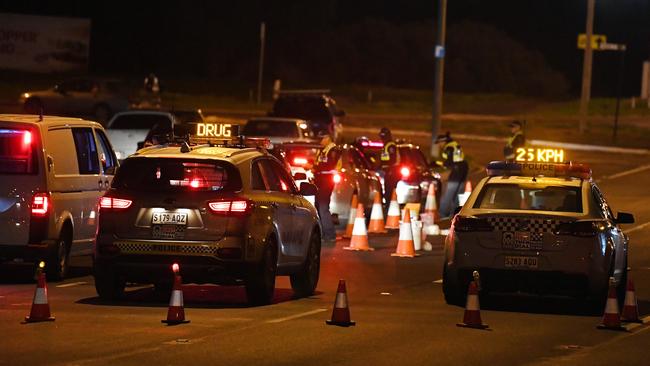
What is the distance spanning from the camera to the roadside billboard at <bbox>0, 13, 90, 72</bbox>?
235 feet

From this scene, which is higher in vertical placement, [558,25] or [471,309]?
[558,25]

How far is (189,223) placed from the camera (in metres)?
14.9

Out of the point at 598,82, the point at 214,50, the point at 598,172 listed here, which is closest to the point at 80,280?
the point at 598,172

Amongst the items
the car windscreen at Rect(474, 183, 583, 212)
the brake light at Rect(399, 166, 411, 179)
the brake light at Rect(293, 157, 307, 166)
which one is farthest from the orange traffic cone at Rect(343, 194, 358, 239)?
the car windscreen at Rect(474, 183, 583, 212)

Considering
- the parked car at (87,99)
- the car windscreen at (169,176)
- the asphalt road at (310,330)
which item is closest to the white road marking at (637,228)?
the asphalt road at (310,330)

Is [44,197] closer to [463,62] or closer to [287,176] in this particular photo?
[287,176]

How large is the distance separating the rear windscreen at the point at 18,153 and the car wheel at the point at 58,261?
89cm

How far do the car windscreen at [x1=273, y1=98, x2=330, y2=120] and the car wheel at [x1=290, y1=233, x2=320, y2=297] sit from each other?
24002 mm

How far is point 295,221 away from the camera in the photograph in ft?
53.7

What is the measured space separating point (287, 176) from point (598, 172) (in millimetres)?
24724

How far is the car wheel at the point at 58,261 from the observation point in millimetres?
17297

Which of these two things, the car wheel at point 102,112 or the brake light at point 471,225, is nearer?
the brake light at point 471,225

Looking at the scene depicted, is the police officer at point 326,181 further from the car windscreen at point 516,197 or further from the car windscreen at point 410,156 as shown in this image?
the car windscreen at point 516,197

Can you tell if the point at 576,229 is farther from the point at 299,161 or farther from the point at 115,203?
the point at 299,161
